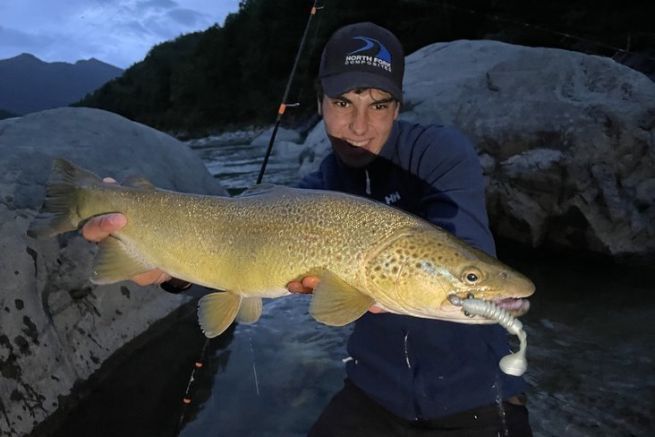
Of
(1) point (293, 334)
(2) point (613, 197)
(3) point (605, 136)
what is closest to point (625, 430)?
(1) point (293, 334)

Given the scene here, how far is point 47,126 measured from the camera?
5.05m

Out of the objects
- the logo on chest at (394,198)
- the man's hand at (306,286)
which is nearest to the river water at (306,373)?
the man's hand at (306,286)

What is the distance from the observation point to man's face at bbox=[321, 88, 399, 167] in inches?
108

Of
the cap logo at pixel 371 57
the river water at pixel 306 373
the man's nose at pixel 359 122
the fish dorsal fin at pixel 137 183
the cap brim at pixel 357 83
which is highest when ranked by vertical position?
the cap logo at pixel 371 57

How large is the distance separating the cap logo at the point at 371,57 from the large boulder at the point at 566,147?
4674mm

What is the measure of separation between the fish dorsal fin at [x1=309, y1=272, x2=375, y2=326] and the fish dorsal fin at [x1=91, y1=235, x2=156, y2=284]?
1209 millimetres

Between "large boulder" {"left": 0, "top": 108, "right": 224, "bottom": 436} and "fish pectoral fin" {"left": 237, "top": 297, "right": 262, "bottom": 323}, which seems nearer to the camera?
"fish pectoral fin" {"left": 237, "top": 297, "right": 262, "bottom": 323}

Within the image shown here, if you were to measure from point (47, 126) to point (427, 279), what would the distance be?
4446 mm

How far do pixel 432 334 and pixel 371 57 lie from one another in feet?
4.59

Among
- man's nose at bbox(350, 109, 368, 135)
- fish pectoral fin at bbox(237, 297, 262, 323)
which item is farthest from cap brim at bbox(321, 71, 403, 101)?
fish pectoral fin at bbox(237, 297, 262, 323)

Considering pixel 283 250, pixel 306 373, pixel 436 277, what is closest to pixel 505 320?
pixel 436 277

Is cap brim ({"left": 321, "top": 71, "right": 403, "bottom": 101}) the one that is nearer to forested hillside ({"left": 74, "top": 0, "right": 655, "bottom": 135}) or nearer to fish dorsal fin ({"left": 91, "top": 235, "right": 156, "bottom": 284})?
fish dorsal fin ({"left": 91, "top": 235, "right": 156, "bottom": 284})

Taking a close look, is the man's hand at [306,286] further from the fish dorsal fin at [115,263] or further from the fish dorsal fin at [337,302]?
the fish dorsal fin at [115,263]

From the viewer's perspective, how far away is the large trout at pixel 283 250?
2.01m
